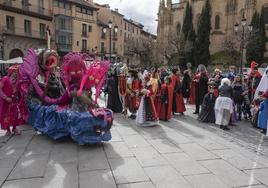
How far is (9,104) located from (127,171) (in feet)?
13.3

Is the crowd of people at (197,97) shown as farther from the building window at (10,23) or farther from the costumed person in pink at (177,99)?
the building window at (10,23)

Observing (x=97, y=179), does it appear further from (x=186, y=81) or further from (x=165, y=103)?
(x=186, y=81)

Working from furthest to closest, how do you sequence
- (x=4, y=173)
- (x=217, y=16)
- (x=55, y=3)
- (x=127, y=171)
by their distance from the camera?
(x=217, y=16)
(x=55, y=3)
(x=127, y=171)
(x=4, y=173)

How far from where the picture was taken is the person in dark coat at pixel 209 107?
932cm

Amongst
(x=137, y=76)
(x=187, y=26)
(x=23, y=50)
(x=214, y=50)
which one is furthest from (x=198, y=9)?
(x=137, y=76)

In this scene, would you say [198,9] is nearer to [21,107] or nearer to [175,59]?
[175,59]

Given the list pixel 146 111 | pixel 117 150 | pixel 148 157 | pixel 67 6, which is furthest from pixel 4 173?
pixel 67 6

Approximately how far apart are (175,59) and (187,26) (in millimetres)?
5814

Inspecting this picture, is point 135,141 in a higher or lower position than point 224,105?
lower

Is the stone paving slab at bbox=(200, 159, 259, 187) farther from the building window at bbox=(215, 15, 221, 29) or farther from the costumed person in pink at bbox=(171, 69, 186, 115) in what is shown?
the building window at bbox=(215, 15, 221, 29)

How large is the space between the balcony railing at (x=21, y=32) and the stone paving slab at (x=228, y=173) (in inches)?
1220

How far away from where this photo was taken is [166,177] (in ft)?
15.6

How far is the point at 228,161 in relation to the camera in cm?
558

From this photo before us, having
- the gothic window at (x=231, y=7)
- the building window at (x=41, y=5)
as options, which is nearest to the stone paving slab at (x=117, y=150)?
the building window at (x=41, y=5)
